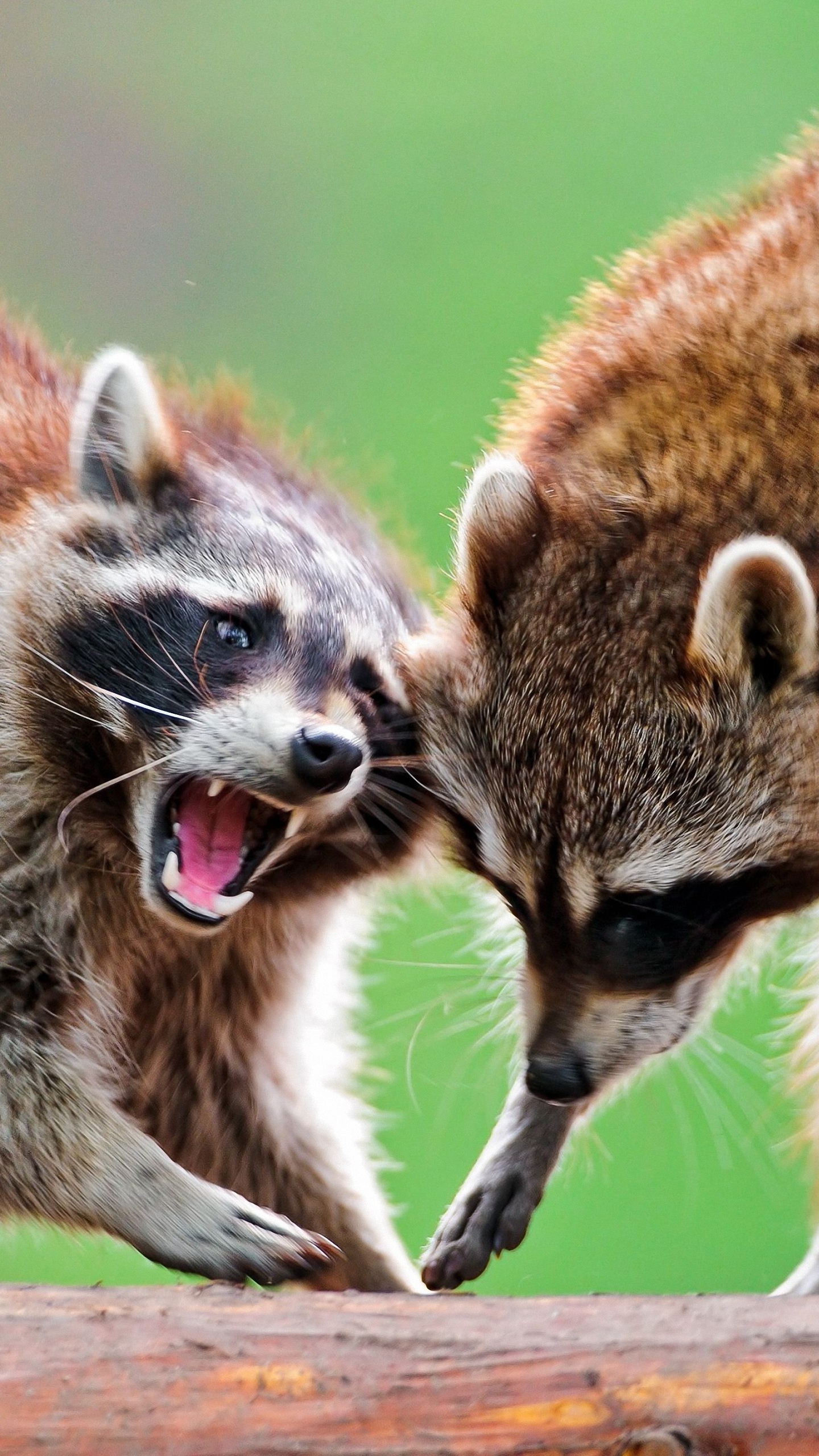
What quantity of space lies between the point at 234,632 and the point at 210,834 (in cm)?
35

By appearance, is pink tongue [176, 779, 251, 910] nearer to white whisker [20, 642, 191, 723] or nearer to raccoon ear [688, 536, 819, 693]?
white whisker [20, 642, 191, 723]

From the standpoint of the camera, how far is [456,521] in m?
2.67

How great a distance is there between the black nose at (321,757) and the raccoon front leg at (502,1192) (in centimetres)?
65

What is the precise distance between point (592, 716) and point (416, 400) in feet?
10.4

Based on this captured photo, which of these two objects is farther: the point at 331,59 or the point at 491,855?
the point at 331,59

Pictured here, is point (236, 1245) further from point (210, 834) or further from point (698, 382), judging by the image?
point (698, 382)

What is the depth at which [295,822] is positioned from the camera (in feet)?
8.65

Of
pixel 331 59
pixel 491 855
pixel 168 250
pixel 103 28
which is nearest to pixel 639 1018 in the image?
pixel 491 855

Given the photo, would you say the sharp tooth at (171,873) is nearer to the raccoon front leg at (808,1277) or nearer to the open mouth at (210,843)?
the open mouth at (210,843)

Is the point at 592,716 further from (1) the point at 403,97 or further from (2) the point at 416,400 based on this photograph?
(1) the point at 403,97

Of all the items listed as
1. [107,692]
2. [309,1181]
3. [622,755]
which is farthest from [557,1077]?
[107,692]

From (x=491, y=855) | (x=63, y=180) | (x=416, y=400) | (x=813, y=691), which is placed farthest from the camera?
(x=63, y=180)

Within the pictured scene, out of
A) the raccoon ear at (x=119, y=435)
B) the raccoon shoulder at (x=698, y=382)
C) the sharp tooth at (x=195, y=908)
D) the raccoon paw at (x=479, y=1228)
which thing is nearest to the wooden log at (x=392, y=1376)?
the sharp tooth at (x=195, y=908)

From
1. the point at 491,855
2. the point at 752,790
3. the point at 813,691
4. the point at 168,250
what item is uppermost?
the point at 168,250
